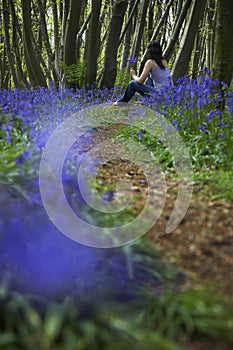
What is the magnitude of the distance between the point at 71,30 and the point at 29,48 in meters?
1.21

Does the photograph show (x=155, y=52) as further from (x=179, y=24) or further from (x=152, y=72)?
(x=179, y=24)

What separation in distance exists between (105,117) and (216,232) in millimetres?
4071

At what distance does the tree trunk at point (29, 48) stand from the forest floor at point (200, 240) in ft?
23.1

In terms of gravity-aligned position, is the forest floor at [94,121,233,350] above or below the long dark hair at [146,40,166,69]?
below

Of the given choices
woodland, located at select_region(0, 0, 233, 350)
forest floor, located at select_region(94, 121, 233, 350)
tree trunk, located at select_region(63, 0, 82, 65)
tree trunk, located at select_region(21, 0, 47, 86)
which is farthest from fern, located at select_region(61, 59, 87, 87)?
forest floor, located at select_region(94, 121, 233, 350)

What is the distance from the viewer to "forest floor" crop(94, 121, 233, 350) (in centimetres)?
221

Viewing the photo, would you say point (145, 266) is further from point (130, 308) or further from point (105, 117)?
point (105, 117)

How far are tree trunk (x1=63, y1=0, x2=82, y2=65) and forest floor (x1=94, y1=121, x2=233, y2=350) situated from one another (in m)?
6.42

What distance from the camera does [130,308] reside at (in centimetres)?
200

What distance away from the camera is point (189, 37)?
7750 millimetres

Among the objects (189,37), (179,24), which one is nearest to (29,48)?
(179,24)

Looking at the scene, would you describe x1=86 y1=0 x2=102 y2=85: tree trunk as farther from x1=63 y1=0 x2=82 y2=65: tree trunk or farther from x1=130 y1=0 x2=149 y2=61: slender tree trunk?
x1=130 y1=0 x2=149 y2=61: slender tree trunk

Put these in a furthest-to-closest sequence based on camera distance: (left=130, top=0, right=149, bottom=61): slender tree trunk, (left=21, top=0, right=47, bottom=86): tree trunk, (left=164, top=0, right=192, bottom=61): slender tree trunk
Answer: (left=130, top=0, right=149, bottom=61): slender tree trunk
(left=21, top=0, right=47, bottom=86): tree trunk
(left=164, top=0, right=192, bottom=61): slender tree trunk

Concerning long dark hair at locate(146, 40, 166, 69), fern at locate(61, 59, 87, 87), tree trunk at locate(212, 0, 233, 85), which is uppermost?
tree trunk at locate(212, 0, 233, 85)
